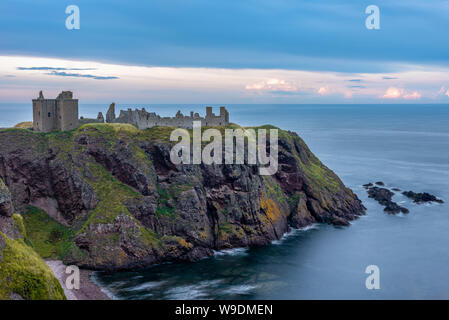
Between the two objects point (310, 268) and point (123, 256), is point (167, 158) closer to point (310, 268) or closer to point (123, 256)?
point (123, 256)

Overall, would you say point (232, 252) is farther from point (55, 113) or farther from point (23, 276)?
point (55, 113)

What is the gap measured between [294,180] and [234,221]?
24239mm

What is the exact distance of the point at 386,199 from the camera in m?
118

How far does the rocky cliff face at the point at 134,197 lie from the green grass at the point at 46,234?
1051 mm

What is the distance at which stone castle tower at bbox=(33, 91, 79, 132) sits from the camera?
93375mm

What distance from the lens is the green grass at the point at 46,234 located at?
247 feet

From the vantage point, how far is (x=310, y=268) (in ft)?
251

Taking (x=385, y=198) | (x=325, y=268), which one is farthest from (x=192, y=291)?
(x=385, y=198)

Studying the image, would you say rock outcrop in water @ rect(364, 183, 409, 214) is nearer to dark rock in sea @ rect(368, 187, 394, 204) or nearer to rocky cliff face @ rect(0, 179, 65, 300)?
dark rock in sea @ rect(368, 187, 394, 204)

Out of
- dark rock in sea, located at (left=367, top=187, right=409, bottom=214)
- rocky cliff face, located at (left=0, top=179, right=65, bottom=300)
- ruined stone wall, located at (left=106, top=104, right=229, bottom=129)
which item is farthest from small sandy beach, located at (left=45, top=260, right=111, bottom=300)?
dark rock in sea, located at (left=367, top=187, right=409, bottom=214)

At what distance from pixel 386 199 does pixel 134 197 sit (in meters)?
67.3

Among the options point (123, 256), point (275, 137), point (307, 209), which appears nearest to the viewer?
point (123, 256)
